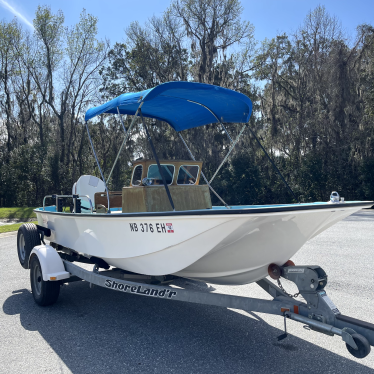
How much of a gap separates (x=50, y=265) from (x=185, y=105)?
129 inches

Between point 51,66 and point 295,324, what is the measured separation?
31.1 meters

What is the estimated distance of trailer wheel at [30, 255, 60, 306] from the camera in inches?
203

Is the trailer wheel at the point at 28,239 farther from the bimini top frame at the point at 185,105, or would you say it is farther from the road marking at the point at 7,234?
the road marking at the point at 7,234

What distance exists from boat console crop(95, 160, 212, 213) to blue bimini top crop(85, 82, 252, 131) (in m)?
0.96

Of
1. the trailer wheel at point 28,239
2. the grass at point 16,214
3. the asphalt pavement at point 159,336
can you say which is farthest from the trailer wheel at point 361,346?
the grass at point 16,214

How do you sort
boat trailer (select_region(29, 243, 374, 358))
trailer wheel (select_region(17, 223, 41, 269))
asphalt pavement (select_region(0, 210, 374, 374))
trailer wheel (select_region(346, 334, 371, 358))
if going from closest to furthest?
1. trailer wheel (select_region(346, 334, 371, 358))
2. boat trailer (select_region(29, 243, 374, 358))
3. asphalt pavement (select_region(0, 210, 374, 374))
4. trailer wheel (select_region(17, 223, 41, 269))

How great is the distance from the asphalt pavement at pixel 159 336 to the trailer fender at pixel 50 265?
0.50 meters

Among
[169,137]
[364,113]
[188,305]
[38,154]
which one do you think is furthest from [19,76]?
[188,305]

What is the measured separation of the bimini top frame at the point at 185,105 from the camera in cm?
489

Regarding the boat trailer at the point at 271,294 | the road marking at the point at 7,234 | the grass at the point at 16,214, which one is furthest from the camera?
the grass at the point at 16,214

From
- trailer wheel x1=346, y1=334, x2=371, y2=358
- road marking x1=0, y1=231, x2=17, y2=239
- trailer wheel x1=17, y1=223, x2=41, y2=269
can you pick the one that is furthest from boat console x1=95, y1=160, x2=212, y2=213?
road marking x1=0, y1=231, x2=17, y2=239

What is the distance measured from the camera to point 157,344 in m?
4.02

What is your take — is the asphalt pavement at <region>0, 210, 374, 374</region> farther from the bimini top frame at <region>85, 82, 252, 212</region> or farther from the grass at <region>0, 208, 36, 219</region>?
the grass at <region>0, 208, 36, 219</region>

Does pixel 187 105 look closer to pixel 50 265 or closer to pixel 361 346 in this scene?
pixel 50 265
